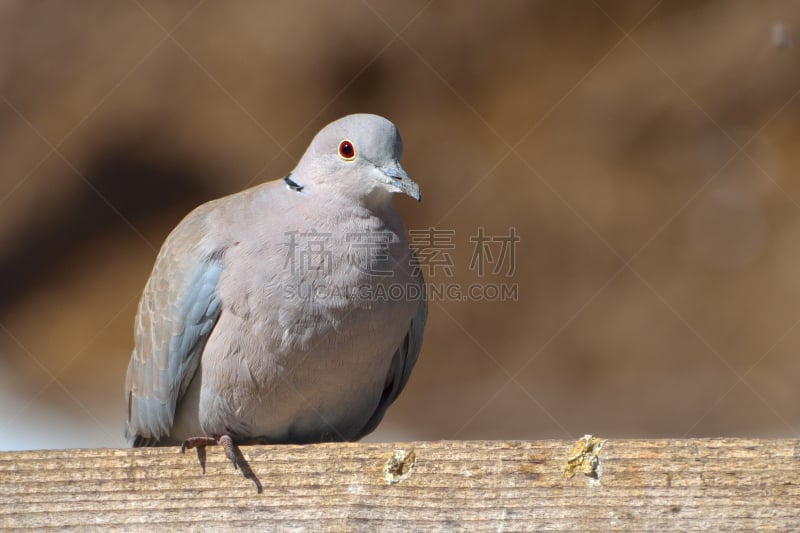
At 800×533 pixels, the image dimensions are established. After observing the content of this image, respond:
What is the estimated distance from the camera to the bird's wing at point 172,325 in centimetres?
300

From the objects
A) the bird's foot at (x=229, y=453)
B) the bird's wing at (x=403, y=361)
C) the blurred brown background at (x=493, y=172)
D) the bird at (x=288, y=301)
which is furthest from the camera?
the blurred brown background at (x=493, y=172)

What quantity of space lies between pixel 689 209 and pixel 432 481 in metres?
2.78

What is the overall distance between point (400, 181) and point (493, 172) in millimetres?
1731

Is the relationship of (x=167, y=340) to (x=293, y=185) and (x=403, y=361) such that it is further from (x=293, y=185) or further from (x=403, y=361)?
(x=403, y=361)

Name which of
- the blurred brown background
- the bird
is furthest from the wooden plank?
the blurred brown background

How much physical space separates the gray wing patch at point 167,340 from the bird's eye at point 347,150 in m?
0.45

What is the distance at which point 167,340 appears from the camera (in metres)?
3.11

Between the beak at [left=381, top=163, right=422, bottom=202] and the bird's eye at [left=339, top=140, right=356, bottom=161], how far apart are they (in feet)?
0.32

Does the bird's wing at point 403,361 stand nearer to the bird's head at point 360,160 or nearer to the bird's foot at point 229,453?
the bird's head at point 360,160

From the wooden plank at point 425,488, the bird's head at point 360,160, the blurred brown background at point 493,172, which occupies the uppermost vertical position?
the blurred brown background at point 493,172

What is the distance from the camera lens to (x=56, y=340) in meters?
4.54

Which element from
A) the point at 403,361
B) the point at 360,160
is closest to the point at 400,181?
the point at 360,160

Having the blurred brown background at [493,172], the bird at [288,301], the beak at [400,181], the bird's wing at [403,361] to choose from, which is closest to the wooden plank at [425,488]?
the bird at [288,301]

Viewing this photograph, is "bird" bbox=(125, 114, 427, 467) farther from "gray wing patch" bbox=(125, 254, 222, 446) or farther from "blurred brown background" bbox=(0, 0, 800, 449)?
"blurred brown background" bbox=(0, 0, 800, 449)
